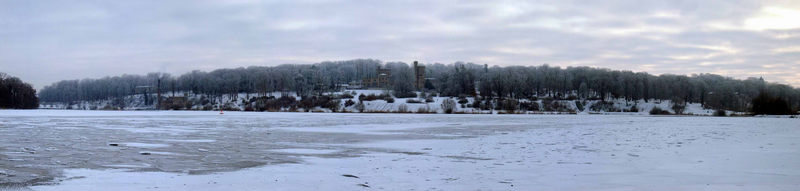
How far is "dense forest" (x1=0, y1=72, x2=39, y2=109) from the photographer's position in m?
86.9

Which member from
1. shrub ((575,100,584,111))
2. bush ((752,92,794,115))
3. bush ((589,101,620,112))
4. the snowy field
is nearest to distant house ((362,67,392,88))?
shrub ((575,100,584,111))

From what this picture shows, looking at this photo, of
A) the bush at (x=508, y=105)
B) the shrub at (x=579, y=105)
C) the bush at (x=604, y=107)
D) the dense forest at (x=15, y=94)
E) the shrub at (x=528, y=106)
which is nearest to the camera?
the bush at (x=508, y=105)

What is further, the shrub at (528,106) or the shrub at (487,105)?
the shrub at (528,106)

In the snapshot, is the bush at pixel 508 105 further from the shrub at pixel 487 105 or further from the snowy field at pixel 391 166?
the snowy field at pixel 391 166

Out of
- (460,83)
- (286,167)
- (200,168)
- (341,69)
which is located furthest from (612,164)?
(341,69)

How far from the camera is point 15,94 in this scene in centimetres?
9044

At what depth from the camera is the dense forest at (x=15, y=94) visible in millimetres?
86875

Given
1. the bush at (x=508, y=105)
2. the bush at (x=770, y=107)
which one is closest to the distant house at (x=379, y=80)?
the bush at (x=508, y=105)

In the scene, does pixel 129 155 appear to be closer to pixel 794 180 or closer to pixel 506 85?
pixel 794 180

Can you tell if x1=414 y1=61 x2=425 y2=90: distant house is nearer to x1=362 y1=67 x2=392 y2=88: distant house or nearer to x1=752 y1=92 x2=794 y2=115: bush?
x1=362 y1=67 x2=392 y2=88: distant house

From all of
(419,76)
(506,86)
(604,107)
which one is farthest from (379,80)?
(604,107)

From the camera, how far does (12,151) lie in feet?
39.0

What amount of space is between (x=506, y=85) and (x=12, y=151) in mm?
88085

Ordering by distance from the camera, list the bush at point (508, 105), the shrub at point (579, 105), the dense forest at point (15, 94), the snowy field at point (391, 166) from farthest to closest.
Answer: the dense forest at point (15, 94) < the shrub at point (579, 105) < the bush at point (508, 105) < the snowy field at point (391, 166)
